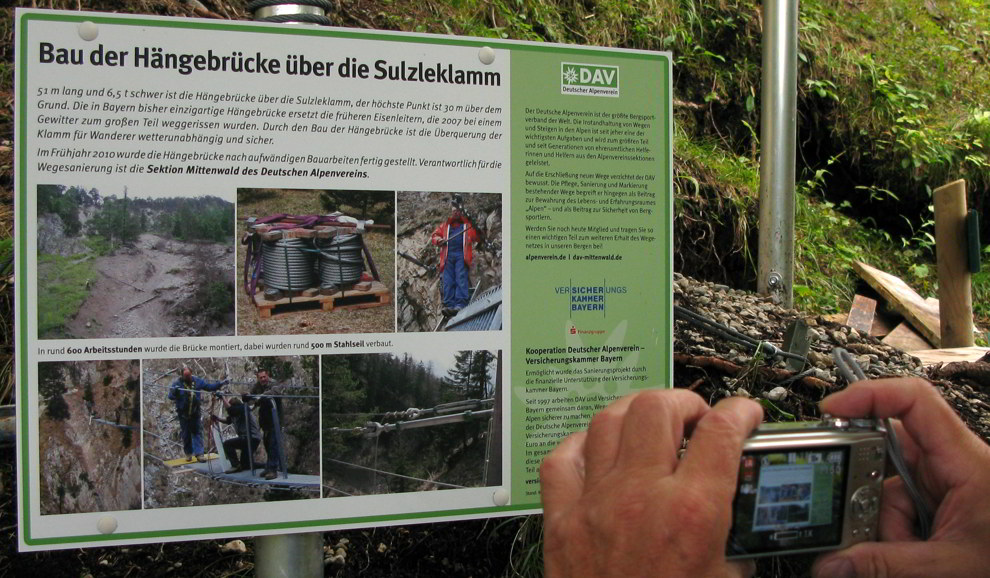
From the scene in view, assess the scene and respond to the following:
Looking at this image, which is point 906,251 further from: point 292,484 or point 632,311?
point 292,484

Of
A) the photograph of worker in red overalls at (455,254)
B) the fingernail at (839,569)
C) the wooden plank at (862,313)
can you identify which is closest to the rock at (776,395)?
the photograph of worker in red overalls at (455,254)

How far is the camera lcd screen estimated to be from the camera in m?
1.08

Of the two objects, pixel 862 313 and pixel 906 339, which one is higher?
pixel 862 313

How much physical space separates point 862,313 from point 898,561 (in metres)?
4.25

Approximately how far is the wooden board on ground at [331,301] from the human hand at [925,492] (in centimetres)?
92

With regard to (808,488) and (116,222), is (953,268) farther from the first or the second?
(116,222)

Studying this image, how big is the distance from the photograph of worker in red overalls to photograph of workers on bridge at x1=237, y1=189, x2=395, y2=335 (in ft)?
0.37

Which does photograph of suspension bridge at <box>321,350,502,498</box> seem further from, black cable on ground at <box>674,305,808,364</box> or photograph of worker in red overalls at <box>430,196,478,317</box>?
black cable on ground at <box>674,305,808,364</box>

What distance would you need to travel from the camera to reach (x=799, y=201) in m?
5.54

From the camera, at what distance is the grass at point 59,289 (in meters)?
1.59

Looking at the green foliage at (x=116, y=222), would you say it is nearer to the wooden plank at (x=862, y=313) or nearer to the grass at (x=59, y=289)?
the grass at (x=59, y=289)

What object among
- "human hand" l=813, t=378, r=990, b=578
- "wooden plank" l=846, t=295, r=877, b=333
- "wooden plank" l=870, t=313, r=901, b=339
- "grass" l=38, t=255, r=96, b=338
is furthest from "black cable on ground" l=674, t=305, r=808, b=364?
"wooden plank" l=870, t=313, r=901, b=339

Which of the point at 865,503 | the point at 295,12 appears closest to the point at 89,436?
the point at 295,12

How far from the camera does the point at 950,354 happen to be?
4461 millimetres
